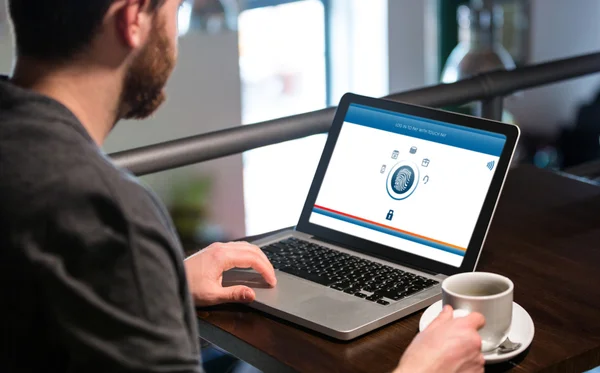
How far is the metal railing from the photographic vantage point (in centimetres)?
145

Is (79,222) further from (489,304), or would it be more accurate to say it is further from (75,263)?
(489,304)

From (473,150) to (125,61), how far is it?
0.57 m

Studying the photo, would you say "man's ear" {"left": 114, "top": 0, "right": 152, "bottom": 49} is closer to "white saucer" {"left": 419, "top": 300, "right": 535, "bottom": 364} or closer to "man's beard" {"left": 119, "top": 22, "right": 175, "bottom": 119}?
"man's beard" {"left": 119, "top": 22, "right": 175, "bottom": 119}

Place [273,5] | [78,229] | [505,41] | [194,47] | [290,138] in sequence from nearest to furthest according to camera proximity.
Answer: [78,229]
[290,138]
[194,47]
[273,5]
[505,41]

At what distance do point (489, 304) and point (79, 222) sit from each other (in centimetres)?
48

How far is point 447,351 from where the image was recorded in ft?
3.14

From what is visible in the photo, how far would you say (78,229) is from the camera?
74 cm

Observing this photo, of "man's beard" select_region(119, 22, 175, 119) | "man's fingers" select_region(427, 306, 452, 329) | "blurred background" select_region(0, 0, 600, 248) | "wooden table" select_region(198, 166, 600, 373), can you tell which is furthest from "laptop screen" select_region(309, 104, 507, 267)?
"blurred background" select_region(0, 0, 600, 248)

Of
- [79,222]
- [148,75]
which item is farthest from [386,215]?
[79,222]

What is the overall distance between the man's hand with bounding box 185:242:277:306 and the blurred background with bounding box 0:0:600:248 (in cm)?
225

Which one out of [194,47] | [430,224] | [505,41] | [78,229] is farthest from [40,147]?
[505,41]

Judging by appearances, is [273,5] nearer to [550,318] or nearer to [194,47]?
[194,47]

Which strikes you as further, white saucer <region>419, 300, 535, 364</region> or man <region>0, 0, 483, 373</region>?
white saucer <region>419, 300, 535, 364</region>

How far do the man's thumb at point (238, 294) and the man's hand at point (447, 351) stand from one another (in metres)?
0.25
